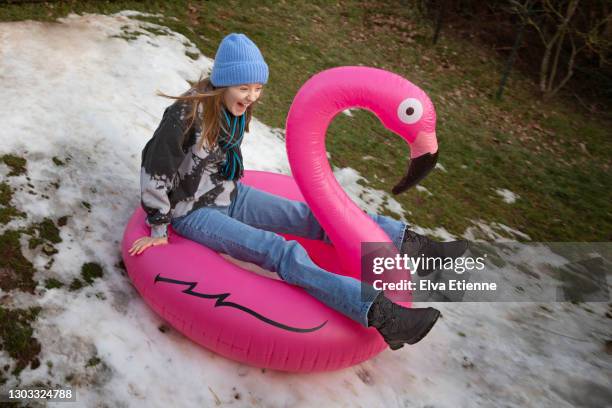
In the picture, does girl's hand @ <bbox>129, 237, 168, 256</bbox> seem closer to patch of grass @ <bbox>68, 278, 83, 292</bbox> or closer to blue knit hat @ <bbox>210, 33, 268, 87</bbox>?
patch of grass @ <bbox>68, 278, 83, 292</bbox>

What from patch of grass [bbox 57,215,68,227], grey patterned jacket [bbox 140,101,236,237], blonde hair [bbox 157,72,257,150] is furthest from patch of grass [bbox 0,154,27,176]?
blonde hair [bbox 157,72,257,150]

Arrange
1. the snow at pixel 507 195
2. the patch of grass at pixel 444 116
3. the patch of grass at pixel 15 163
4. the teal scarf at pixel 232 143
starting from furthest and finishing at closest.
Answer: the snow at pixel 507 195, the patch of grass at pixel 444 116, the patch of grass at pixel 15 163, the teal scarf at pixel 232 143

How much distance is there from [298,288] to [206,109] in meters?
0.96

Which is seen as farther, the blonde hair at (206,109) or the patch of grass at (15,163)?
the patch of grass at (15,163)

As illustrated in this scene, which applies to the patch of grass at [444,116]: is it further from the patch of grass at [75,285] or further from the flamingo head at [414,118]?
the patch of grass at [75,285]

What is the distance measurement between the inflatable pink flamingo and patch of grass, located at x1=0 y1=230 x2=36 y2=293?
443 mm

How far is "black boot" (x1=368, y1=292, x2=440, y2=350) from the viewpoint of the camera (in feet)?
7.93

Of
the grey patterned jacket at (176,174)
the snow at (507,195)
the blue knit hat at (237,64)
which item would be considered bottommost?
the snow at (507,195)

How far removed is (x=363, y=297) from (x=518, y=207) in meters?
3.32

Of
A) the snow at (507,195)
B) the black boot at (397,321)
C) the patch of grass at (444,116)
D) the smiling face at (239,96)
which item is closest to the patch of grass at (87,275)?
the smiling face at (239,96)

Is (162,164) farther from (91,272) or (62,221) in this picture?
(62,221)

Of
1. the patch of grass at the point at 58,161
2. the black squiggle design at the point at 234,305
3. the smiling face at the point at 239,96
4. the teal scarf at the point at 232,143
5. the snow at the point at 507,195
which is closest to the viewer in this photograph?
the black squiggle design at the point at 234,305

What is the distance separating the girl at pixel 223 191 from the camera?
96.3 inches

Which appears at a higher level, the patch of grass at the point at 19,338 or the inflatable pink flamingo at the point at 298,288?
the inflatable pink flamingo at the point at 298,288
